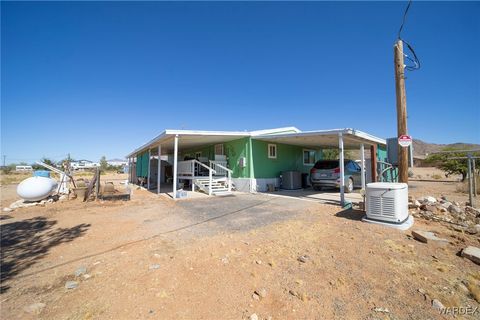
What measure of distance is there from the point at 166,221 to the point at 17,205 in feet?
24.8

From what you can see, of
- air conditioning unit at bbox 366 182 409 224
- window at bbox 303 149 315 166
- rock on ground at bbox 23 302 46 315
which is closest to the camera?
rock on ground at bbox 23 302 46 315

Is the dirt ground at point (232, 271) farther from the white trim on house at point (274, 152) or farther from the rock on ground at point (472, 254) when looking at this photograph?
the white trim on house at point (274, 152)

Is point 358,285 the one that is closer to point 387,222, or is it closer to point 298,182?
point 387,222

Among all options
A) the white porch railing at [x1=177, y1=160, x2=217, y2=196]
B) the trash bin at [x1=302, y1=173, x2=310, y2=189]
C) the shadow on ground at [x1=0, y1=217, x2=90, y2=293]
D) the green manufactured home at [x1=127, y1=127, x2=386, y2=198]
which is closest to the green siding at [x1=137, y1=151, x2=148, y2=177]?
the green manufactured home at [x1=127, y1=127, x2=386, y2=198]

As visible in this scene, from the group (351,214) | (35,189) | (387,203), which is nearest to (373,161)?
(351,214)

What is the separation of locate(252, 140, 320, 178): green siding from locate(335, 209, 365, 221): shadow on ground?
5967 millimetres

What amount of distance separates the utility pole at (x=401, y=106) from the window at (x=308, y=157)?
9.13m

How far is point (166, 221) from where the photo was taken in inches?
238

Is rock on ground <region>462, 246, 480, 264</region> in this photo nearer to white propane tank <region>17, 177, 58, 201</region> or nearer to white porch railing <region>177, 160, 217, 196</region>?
white porch railing <region>177, 160, 217, 196</region>

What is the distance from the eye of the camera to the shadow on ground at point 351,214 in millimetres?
6082

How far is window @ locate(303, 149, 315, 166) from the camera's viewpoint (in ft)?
50.9

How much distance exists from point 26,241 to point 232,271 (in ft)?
15.5

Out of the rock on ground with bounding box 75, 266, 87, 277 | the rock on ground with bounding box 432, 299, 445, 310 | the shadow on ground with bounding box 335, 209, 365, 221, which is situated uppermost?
the shadow on ground with bounding box 335, 209, 365, 221

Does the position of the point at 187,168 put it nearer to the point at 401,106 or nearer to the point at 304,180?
the point at 304,180
